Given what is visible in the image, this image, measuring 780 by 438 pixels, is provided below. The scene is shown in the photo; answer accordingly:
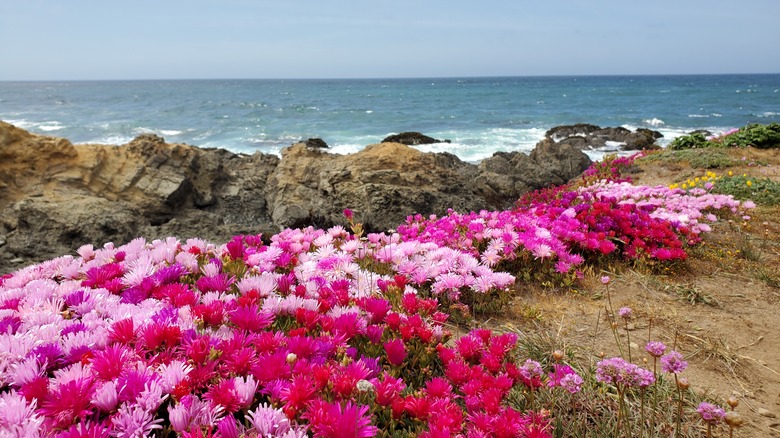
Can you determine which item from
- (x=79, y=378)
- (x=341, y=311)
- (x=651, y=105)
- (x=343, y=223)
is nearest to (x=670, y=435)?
(x=341, y=311)

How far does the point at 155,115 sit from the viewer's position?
47.3 m

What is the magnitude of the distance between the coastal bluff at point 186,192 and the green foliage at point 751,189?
4.62 m

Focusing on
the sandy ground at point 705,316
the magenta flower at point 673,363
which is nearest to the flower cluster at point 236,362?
the magenta flower at point 673,363

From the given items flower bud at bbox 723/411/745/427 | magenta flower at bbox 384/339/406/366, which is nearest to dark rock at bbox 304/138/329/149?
magenta flower at bbox 384/339/406/366

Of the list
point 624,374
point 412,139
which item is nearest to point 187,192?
point 624,374

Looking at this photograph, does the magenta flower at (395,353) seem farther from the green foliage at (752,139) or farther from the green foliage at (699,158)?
the green foliage at (752,139)

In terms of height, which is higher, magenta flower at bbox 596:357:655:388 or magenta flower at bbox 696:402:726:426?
magenta flower at bbox 596:357:655:388

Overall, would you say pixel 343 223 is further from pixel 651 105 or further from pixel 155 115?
pixel 651 105

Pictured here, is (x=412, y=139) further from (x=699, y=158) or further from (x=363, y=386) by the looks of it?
(x=363, y=386)

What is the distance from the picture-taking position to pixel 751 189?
8.34 m

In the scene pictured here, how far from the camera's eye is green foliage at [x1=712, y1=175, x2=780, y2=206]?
791 centimetres

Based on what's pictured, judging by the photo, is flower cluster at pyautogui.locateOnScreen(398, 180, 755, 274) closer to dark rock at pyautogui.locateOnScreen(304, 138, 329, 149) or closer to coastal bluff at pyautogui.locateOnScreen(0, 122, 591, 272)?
coastal bluff at pyautogui.locateOnScreen(0, 122, 591, 272)

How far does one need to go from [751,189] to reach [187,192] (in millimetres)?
11984

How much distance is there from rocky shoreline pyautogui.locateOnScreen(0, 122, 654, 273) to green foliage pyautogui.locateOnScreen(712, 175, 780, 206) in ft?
15.1
